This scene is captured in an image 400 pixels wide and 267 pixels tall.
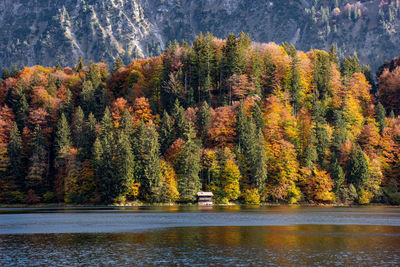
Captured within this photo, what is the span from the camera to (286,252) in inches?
2387

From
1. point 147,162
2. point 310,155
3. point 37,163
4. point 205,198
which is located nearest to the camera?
point 147,162

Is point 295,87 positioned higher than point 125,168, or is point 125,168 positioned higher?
point 295,87

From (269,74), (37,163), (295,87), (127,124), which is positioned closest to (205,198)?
(127,124)

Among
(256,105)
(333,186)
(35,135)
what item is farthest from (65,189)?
(333,186)

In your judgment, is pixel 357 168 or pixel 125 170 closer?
pixel 125 170

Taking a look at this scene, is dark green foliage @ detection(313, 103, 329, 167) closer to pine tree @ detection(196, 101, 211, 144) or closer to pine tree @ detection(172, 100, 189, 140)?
pine tree @ detection(196, 101, 211, 144)

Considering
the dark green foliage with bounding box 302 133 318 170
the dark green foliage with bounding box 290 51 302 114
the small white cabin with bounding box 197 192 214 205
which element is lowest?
the small white cabin with bounding box 197 192 214 205

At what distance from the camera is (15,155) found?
17900 cm

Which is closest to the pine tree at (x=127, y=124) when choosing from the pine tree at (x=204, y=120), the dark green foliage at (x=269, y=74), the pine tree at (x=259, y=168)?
the pine tree at (x=204, y=120)

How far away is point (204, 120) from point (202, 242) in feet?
352

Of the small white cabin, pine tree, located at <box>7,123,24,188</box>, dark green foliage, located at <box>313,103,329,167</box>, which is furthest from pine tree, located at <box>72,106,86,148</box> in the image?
dark green foliage, located at <box>313,103,329,167</box>

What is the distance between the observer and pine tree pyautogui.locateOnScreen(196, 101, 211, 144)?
17350 cm

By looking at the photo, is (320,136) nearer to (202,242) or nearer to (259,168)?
(259,168)

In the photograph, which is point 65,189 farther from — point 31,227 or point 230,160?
point 31,227
